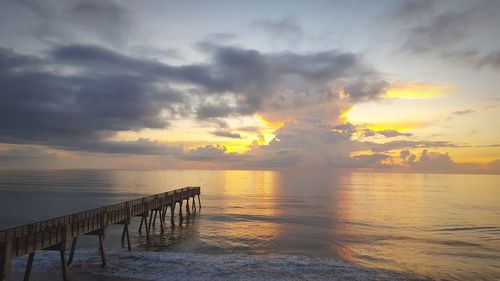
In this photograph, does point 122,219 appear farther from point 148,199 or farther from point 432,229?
point 432,229

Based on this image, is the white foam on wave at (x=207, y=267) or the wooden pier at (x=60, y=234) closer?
the wooden pier at (x=60, y=234)

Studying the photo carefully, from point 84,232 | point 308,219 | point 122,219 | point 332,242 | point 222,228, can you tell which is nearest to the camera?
point 84,232

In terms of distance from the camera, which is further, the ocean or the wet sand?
the ocean

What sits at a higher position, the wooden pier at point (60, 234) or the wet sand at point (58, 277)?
the wooden pier at point (60, 234)

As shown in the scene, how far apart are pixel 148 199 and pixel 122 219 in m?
9.63

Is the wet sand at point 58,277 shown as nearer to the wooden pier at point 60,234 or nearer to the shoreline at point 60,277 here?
the shoreline at point 60,277

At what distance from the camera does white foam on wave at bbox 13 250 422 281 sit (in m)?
26.8

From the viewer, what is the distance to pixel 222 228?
160 feet

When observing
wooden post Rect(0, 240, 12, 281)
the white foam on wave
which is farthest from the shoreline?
wooden post Rect(0, 240, 12, 281)

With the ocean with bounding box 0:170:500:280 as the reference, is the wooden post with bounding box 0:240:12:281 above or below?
above

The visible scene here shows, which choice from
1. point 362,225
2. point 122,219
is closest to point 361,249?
point 362,225

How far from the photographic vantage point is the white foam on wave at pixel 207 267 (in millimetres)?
26844

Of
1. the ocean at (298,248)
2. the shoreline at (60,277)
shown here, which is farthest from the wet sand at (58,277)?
the ocean at (298,248)

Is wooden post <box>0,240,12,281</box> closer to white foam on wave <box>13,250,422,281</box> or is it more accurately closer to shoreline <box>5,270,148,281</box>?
shoreline <box>5,270,148,281</box>
